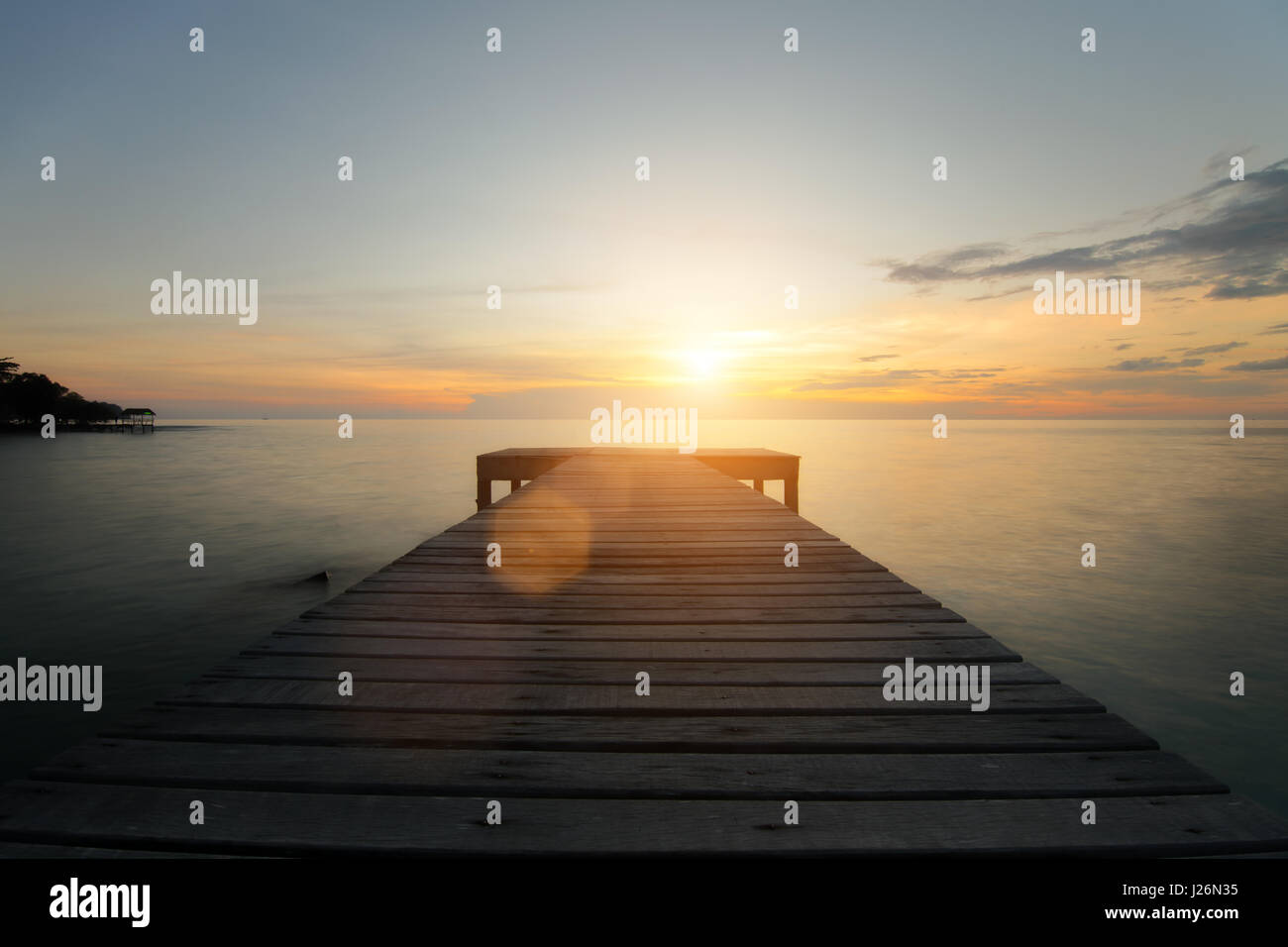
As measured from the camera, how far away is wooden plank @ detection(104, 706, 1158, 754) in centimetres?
217

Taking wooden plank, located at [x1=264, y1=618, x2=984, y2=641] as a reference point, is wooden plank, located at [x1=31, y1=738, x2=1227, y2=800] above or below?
below

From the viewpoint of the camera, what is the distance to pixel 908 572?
17484mm

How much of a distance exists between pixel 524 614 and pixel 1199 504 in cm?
3363

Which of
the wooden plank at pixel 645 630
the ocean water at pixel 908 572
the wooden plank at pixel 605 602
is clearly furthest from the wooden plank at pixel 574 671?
the ocean water at pixel 908 572

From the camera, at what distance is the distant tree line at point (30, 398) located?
80.5 meters

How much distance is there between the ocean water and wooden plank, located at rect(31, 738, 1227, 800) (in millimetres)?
7060

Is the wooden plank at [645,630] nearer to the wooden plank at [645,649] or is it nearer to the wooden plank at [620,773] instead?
the wooden plank at [645,649]

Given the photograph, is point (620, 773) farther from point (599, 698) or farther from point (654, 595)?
point (654, 595)

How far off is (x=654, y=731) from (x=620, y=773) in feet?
1.02

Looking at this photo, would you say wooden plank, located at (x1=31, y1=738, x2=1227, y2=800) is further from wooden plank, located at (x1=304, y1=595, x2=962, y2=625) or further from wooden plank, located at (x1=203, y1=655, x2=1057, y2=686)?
wooden plank, located at (x1=304, y1=595, x2=962, y2=625)

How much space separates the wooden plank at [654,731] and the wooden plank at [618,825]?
12.4 inches

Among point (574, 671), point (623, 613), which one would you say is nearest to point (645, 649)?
point (574, 671)

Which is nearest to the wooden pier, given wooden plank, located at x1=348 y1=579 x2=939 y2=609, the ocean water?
wooden plank, located at x1=348 y1=579 x2=939 y2=609
